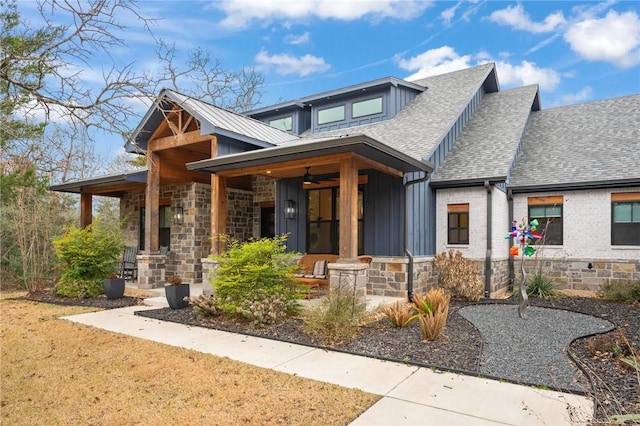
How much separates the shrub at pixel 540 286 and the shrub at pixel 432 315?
4.66 m

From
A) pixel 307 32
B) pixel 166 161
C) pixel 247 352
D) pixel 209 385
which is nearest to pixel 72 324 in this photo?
pixel 247 352

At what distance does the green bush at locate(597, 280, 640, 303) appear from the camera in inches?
342

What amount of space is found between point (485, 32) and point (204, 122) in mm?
10235

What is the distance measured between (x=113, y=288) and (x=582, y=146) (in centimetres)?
1316

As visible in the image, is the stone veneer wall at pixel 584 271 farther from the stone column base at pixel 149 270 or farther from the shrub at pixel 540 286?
the stone column base at pixel 149 270

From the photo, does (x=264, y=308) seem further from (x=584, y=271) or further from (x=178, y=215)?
(x=584, y=271)

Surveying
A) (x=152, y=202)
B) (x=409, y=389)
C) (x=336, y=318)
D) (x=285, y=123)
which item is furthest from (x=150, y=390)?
(x=285, y=123)

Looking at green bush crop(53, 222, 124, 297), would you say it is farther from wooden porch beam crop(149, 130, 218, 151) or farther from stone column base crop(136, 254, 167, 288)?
wooden porch beam crop(149, 130, 218, 151)

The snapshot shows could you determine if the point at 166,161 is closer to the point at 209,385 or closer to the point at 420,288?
the point at 420,288

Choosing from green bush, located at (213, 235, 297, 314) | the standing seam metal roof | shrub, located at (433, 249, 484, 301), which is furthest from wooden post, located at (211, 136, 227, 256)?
shrub, located at (433, 249, 484, 301)

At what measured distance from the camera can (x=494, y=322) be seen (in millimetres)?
6902

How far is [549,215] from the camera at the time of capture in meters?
10.6

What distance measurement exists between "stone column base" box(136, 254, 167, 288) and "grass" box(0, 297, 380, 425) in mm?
4817

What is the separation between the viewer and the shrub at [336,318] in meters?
5.71
